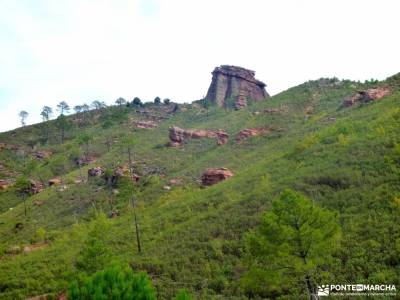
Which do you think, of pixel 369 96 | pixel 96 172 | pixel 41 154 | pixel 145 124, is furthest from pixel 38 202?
pixel 369 96

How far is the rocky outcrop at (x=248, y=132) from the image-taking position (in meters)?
70.5

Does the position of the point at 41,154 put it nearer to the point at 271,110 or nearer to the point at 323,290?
the point at 271,110

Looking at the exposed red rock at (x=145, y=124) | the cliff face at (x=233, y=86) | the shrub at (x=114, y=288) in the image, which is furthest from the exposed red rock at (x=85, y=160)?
the shrub at (x=114, y=288)

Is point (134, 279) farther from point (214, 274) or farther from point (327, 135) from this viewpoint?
point (327, 135)

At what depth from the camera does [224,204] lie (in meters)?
38.8

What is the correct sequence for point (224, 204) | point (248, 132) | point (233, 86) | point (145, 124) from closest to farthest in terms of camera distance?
point (224, 204)
point (248, 132)
point (145, 124)
point (233, 86)

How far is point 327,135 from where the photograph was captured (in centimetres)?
4988

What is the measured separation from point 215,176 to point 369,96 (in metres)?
31.8

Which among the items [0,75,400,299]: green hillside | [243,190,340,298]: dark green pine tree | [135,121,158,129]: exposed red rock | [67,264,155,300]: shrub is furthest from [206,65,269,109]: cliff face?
[67,264,155,300]: shrub

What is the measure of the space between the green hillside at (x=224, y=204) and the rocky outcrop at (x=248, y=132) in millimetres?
1245

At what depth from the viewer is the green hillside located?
81.4ft

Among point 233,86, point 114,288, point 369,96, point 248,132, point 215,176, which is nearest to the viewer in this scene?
point 114,288

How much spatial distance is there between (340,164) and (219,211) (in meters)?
Answer: 13.6

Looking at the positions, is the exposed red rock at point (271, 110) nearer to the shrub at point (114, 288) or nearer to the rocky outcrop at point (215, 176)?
the rocky outcrop at point (215, 176)
